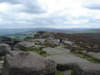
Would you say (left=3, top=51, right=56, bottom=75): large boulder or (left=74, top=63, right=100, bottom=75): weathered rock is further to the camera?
(left=3, top=51, right=56, bottom=75): large boulder

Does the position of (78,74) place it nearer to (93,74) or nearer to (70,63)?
(93,74)

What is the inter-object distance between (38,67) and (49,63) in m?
0.61

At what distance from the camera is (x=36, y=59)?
19.8 feet

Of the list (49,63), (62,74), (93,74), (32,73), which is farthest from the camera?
(62,74)

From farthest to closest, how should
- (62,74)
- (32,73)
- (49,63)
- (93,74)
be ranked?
(62,74), (49,63), (32,73), (93,74)

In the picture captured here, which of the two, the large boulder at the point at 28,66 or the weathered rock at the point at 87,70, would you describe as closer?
the weathered rock at the point at 87,70

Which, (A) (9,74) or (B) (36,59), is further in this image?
(B) (36,59)

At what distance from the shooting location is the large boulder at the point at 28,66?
551 cm

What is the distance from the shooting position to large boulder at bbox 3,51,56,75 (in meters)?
5.51

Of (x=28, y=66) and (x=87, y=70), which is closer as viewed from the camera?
(x=87, y=70)

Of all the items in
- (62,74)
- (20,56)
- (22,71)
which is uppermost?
(20,56)

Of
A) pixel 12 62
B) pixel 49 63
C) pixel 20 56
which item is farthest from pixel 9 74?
pixel 49 63

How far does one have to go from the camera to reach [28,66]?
555 cm

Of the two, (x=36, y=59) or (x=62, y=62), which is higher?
(x=36, y=59)
